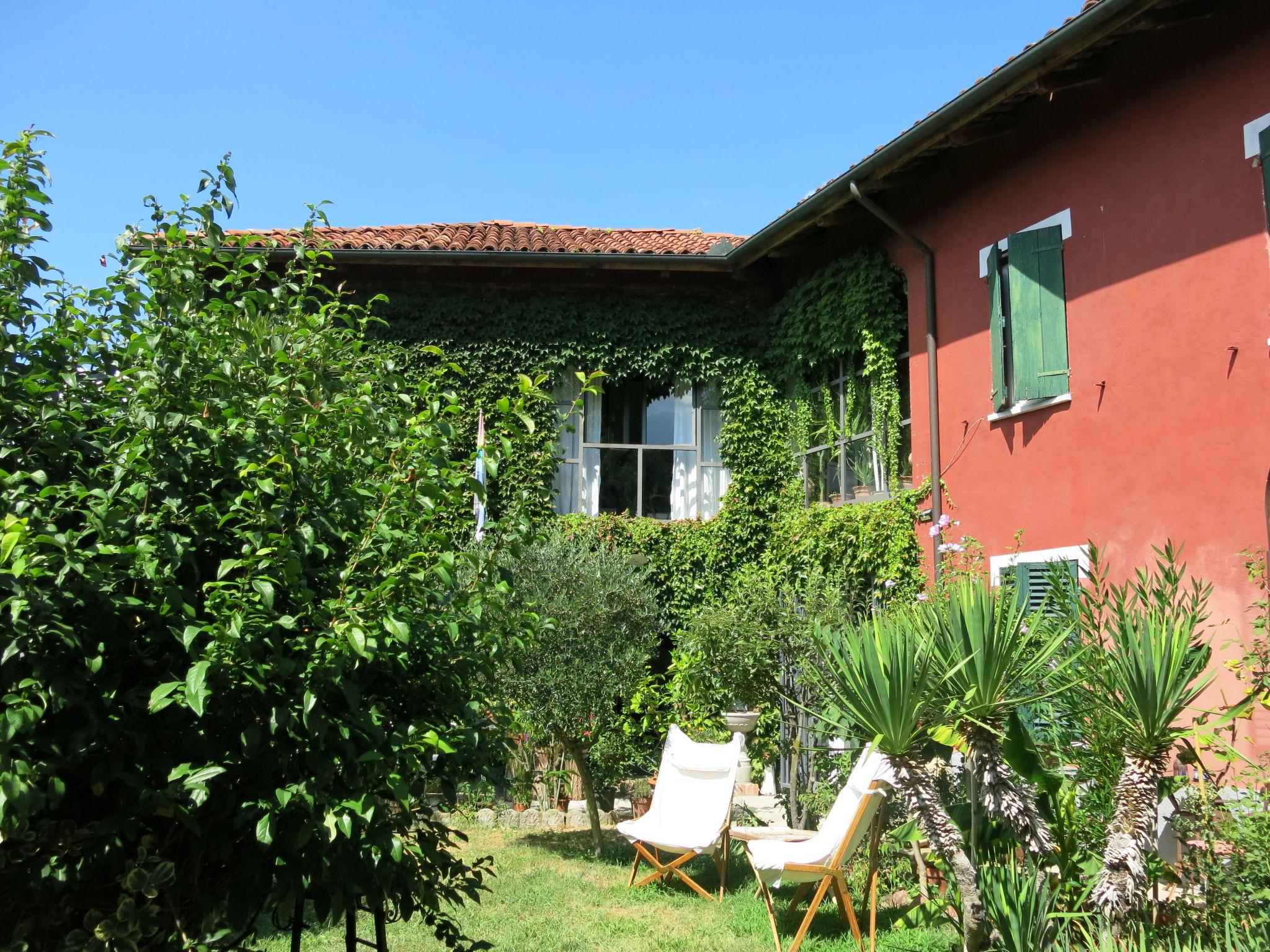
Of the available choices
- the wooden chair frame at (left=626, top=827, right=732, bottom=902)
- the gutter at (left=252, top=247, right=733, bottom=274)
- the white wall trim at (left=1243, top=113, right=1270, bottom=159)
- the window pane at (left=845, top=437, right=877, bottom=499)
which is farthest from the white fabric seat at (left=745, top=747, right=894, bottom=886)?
the gutter at (left=252, top=247, right=733, bottom=274)

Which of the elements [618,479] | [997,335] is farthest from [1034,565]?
[618,479]

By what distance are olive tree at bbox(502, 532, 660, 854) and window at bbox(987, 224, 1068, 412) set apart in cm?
360

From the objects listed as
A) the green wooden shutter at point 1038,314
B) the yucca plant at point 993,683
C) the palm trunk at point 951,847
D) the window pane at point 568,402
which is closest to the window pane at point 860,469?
the green wooden shutter at point 1038,314

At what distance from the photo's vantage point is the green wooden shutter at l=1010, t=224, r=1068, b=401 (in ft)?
26.8

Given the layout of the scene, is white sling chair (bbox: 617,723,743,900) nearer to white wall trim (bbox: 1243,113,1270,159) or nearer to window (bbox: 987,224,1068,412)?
window (bbox: 987,224,1068,412)

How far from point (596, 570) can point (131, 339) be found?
6.79 metres

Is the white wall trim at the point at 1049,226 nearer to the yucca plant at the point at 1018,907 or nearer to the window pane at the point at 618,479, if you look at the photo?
the window pane at the point at 618,479

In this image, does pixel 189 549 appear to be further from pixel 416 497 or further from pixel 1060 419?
pixel 1060 419

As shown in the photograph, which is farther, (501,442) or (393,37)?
(393,37)

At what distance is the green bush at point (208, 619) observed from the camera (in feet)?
7.14

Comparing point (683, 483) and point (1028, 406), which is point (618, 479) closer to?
point (683, 483)

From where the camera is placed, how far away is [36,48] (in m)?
4.68

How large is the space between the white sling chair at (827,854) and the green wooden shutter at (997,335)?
390 cm

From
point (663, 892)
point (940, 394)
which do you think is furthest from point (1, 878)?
point (940, 394)
